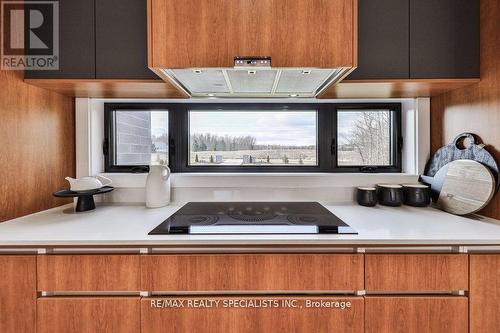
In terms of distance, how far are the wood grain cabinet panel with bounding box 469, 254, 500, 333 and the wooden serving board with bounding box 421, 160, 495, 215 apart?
0.36m

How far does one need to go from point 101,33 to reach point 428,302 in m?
→ 1.92

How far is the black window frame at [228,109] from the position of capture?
1815mm

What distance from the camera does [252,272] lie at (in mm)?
1013

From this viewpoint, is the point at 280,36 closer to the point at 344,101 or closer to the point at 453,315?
the point at 344,101

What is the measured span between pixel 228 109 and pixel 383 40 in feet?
3.39

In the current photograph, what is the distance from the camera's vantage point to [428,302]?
3.31 feet

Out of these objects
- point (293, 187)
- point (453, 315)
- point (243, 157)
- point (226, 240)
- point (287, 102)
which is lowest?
point (453, 315)

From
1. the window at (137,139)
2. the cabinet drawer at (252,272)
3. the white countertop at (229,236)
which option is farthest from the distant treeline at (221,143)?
the cabinet drawer at (252,272)

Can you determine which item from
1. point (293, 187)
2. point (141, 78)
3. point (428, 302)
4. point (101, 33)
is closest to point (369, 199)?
point (293, 187)

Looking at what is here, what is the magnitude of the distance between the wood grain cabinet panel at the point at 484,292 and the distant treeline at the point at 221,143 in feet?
3.65

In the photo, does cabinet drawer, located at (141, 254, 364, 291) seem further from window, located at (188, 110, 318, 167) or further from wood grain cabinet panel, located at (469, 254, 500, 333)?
window, located at (188, 110, 318, 167)

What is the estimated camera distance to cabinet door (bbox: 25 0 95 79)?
4.14 ft

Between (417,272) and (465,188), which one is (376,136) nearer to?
(465,188)

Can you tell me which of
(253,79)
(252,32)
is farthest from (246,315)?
(252,32)
